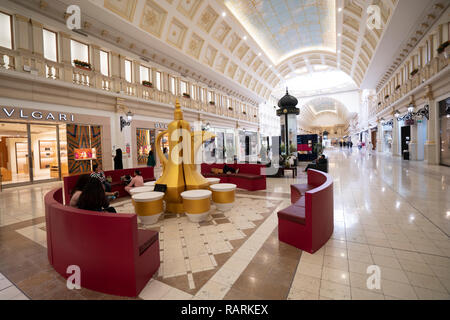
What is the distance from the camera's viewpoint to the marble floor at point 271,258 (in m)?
2.23

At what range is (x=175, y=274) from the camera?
2586 millimetres

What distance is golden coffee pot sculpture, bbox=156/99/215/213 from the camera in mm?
5199

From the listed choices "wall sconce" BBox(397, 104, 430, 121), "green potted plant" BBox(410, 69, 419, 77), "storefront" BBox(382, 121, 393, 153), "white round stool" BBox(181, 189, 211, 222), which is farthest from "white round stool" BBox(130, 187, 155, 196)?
"storefront" BBox(382, 121, 393, 153)

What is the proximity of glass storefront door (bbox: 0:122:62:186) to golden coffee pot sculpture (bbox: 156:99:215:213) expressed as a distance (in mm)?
8071

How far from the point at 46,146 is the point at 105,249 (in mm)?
11565

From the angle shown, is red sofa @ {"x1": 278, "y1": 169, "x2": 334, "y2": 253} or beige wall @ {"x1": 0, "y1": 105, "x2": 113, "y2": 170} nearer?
red sofa @ {"x1": 278, "y1": 169, "x2": 334, "y2": 253}

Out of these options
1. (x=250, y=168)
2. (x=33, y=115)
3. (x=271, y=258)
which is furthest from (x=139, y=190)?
(x=33, y=115)

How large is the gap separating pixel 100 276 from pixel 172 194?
295 centimetres

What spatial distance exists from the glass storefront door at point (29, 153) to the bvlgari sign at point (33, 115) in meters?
0.76

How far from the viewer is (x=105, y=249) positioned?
85.8 inches

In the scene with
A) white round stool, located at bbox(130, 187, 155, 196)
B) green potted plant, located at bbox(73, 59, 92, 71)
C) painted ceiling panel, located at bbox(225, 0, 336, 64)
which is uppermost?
painted ceiling panel, located at bbox(225, 0, 336, 64)

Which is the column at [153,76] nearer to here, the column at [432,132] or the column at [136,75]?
the column at [136,75]

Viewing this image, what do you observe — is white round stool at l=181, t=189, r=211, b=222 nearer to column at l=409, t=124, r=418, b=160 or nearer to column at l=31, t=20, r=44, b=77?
column at l=31, t=20, r=44, b=77

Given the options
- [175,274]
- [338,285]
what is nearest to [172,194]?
[175,274]
